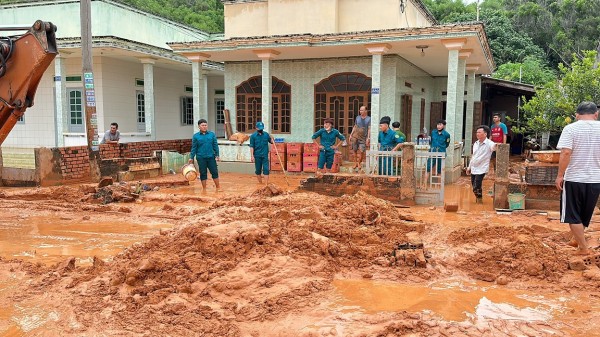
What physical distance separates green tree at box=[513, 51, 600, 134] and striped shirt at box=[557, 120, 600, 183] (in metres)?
9.11

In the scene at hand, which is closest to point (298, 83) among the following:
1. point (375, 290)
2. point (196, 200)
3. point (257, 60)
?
point (257, 60)

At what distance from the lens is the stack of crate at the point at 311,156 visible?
42.6 feet

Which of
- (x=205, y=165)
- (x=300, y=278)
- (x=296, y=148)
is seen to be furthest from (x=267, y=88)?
(x=300, y=278)

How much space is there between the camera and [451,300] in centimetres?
416

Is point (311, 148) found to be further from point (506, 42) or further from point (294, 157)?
point (506, 42)

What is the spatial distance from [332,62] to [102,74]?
297 inches

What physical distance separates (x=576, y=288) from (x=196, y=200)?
6.78 meters

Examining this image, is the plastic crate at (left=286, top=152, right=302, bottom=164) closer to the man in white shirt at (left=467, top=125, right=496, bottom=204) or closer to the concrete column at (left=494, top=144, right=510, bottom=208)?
the man in white shirt at (left=467, top=125, right=496, bottom=204)

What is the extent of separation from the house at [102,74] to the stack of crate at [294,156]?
311 centimetres

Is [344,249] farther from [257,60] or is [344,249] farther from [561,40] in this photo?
[561,40]

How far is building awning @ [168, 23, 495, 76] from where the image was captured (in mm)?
10961

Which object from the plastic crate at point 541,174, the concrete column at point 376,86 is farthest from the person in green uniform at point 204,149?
the plastic crate at point 541,174

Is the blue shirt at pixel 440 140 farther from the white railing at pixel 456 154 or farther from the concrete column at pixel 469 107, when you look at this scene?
the concrete column at pixel 469 107

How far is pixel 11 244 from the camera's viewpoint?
20.4 ft
